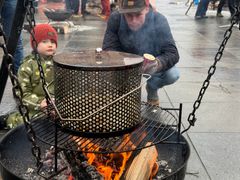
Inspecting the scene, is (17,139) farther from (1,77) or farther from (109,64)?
(109,64)

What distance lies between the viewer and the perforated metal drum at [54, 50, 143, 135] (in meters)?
2.09

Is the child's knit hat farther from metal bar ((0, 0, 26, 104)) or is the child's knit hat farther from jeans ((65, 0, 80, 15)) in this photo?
jeans ((65, 0, 80, 15))

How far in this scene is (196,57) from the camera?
756 cm

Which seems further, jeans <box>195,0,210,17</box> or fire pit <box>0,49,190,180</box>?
jeans <box>195,0,210,17</box>

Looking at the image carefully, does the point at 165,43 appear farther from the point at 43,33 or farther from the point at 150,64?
the point at 43,33

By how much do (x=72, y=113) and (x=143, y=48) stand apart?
202cm

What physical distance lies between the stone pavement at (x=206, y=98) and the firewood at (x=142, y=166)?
70 centimetres

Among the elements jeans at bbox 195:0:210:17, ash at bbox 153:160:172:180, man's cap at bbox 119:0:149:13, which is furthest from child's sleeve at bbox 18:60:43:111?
jeans at bbox 195:0:210:17

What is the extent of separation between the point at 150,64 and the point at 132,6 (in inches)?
21.2

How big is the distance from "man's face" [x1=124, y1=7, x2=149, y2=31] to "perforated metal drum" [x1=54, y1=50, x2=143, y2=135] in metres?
1.44

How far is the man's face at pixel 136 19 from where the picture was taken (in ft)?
11.7

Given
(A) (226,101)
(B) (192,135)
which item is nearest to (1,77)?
(B) (192,135)

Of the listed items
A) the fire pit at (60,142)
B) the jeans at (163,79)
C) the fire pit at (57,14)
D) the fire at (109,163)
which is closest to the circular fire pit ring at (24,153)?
the fire pit at (60,142)

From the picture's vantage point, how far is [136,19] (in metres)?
3.68
